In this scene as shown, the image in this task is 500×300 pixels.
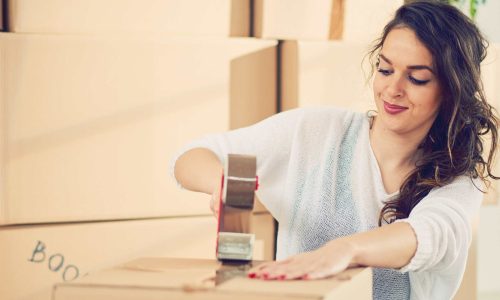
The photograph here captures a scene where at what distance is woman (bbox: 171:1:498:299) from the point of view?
55.3 inches

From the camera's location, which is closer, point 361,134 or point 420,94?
point 420,94

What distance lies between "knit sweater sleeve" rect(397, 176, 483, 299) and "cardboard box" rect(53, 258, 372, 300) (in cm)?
17

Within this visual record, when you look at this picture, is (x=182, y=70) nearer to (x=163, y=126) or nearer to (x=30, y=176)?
(x=163, y=126)

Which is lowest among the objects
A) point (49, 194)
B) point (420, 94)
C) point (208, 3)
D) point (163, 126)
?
point (49, 194)

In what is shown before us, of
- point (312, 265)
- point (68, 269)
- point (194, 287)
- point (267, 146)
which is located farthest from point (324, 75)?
point (194, 287)

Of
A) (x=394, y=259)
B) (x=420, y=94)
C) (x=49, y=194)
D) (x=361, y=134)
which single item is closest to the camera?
(x=394, y=259)

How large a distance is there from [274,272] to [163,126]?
0.82 meters

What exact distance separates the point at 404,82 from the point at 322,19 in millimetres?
531

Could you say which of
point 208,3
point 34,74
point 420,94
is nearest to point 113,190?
point 34,74

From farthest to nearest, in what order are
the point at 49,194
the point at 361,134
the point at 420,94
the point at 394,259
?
the point at 49,194
the point at 361,134
the point at 420,94
the point at 394,259

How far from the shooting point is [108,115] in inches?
66.7

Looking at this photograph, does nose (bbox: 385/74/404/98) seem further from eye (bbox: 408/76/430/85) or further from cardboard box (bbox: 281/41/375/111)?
cardboard box (bbox: 281/41/375/111)

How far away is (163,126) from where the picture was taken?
175 centimetres

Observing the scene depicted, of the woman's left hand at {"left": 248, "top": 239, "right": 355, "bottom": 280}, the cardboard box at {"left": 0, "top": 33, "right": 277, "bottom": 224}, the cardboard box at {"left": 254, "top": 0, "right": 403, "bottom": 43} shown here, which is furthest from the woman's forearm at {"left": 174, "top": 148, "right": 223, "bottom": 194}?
the cardboard box at {"left": 254, "top": 0, "right": 403, "bottom": 43}
